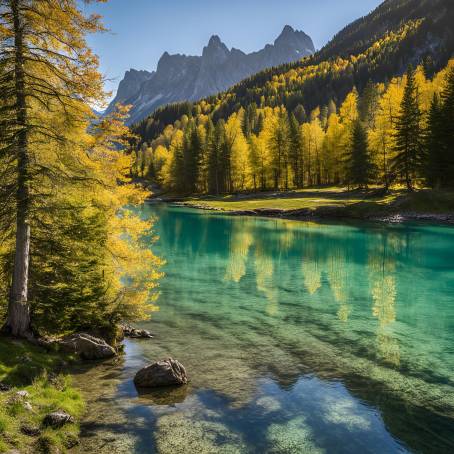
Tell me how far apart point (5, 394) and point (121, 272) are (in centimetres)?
973

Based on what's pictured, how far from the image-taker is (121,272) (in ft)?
67.0

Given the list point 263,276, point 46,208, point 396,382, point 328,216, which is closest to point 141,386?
point 46,208

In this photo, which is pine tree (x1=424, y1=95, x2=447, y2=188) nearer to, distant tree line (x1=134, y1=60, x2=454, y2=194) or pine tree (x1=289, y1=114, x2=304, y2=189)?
distant tree line (x1=134, y1=60, x2=454, y2=194)

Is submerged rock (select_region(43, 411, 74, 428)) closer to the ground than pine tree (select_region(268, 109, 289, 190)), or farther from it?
closer to the ground

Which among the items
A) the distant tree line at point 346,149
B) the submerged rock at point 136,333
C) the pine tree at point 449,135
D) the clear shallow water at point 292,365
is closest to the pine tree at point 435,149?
the distant tree line at point 346,149

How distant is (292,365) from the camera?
1658 cm

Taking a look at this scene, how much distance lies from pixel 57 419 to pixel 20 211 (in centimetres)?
686

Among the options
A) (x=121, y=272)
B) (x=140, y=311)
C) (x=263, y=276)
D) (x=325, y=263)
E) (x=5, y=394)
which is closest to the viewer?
(x=5, y=394)

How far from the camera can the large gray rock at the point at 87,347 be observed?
640 inches

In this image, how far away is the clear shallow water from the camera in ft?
38.1

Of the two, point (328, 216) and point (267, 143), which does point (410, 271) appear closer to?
point (328, 216)

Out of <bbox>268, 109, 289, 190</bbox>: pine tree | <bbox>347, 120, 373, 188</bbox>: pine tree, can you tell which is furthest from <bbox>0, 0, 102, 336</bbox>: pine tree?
<bbox>268, 109, 289, 190</bbox>: pine tree

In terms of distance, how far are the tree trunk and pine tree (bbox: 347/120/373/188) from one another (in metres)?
73.4

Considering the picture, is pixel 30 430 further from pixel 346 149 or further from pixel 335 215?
pixel 346 149
